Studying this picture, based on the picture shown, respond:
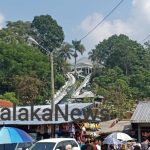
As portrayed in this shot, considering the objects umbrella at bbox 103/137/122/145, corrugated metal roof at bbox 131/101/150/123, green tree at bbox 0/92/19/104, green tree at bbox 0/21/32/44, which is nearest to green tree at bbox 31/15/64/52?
green tree at bbox 0/21/32/44

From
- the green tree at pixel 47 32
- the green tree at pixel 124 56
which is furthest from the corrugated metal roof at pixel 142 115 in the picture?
the green tree at pixel 47 32

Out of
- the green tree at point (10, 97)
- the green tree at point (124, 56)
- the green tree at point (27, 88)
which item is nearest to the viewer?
the green tree at point (10, 97)

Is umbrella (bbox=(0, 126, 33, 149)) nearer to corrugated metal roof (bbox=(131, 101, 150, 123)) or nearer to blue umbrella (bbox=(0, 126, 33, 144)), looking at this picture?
blue umbrella (bbox=(0, 126, 33, 144))

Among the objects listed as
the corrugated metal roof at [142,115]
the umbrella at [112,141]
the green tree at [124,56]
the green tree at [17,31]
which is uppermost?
the green tree at [17,31]

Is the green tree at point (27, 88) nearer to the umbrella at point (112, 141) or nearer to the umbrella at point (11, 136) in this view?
the umbrella at point (112, 141)

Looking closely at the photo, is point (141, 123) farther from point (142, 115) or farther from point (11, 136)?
point (11, 136)

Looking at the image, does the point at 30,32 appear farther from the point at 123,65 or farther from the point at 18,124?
the point at 18,124

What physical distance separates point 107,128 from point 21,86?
25.9 meters

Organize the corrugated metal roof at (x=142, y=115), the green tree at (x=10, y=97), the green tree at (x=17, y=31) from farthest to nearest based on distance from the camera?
the green tree at (x=17, y=31), the green tree at (x=10, y=97), the corrugated metal roof at (x=142, y=115)

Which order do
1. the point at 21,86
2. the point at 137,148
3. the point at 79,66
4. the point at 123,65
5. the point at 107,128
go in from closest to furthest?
1. the point at 137,148
2. the point at 107,128
3. the point at 21,86
4. the point at 123,65
5. the point at 79,66

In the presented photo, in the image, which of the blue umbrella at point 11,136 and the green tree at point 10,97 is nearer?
the blue umbrella at point 11,136

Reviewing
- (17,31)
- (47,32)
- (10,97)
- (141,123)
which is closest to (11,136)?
(141,123)

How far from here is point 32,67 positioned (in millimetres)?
68812

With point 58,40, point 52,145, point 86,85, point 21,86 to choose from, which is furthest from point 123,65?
point 52,145
